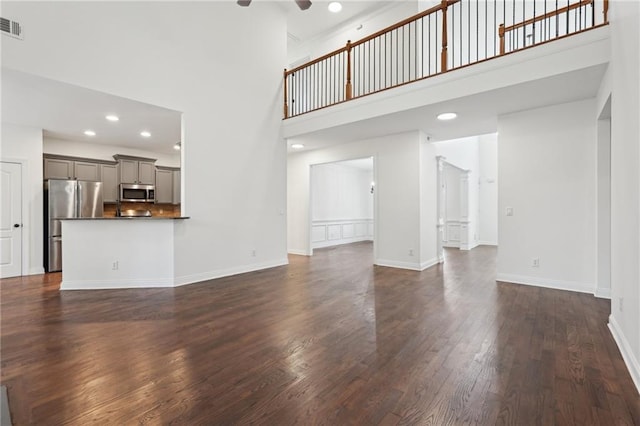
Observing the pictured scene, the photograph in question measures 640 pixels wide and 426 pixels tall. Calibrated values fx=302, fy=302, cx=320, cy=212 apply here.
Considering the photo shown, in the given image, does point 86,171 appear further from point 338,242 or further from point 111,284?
point 338,242

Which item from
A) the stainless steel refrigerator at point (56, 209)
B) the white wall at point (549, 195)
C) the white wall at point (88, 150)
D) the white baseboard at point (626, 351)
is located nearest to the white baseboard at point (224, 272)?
the stainless steel refrigerator at point (56, 209)

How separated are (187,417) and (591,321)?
374 centimetres

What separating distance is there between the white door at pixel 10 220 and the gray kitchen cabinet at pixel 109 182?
56.6 inches

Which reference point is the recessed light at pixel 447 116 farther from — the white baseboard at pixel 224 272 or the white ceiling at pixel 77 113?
the white ceiling at pixel 77 113

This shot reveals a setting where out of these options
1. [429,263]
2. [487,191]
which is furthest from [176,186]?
[487,191]

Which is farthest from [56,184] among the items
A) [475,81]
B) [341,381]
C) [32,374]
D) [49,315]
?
[475,81]

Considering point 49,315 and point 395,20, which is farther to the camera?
point 395,20

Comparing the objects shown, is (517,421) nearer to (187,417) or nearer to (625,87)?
(187,417)

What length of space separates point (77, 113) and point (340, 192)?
7315 mm

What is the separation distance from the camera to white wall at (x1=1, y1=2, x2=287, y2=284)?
12.0ft

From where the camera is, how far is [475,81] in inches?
149

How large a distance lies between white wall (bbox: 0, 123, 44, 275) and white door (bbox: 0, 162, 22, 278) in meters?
0.06

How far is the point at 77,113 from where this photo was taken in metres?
4.73

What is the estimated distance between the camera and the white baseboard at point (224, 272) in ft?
15.5
